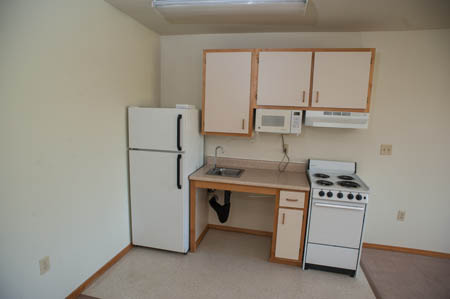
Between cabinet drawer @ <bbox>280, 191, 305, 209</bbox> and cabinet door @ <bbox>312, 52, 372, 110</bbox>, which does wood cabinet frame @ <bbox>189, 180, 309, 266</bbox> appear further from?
cabinet door @ <bbox>312, 52, 372, 110</bbox>

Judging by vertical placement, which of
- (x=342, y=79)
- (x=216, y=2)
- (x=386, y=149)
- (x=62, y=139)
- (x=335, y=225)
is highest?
(x=216, y=2)

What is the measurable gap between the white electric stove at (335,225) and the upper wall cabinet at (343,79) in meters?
0.82

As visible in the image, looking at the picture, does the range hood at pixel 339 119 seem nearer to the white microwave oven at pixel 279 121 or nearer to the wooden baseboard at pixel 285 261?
the white microwave oven at pixel 279 121

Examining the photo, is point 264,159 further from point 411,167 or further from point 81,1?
point 81,1

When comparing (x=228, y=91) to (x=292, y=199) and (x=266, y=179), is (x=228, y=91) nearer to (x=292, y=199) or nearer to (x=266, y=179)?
(x=266, y=179)

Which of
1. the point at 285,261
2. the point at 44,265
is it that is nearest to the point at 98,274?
the point at 44,265

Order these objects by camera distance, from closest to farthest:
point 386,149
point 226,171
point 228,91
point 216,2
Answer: point 216,2 → point 228,91 → point 386,149 → point 226,171

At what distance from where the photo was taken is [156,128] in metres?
2.56

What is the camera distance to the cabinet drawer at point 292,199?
2.48 meters

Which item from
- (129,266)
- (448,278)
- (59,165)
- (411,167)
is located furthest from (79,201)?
(448,278)

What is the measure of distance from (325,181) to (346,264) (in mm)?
839

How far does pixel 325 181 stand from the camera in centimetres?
256

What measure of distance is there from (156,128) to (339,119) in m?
1.91

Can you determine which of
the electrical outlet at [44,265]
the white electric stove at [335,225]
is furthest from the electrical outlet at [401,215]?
the electrical outlet at [44,265]
